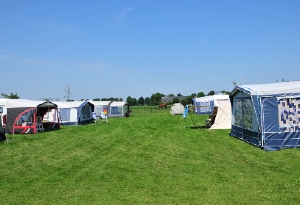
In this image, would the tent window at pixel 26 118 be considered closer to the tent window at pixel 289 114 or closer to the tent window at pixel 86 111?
the tent window at pixel 86 111

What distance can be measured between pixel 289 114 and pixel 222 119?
819cm

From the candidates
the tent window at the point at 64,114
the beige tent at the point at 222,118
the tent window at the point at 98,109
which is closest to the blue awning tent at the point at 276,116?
the beige tent at the point at 222,118

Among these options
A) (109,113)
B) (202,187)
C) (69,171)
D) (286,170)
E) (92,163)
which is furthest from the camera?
(109,113)

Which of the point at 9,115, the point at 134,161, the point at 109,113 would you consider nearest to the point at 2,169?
the point at 134,161

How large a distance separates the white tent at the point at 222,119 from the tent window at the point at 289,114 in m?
7.59

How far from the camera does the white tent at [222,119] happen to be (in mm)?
19672

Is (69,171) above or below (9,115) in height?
below

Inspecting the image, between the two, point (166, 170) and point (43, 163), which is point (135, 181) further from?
point (43, 163)

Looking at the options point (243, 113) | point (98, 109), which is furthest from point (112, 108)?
point (243, 113)

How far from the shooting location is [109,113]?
41.8 m

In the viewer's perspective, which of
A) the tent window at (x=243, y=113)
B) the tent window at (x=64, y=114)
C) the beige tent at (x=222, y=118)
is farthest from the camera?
the tent window at (x=64, y=114)

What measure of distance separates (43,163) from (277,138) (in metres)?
8.75

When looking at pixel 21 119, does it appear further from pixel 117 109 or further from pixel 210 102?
pixel 210 102

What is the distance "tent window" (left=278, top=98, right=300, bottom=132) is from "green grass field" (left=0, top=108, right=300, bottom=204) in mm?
1065
